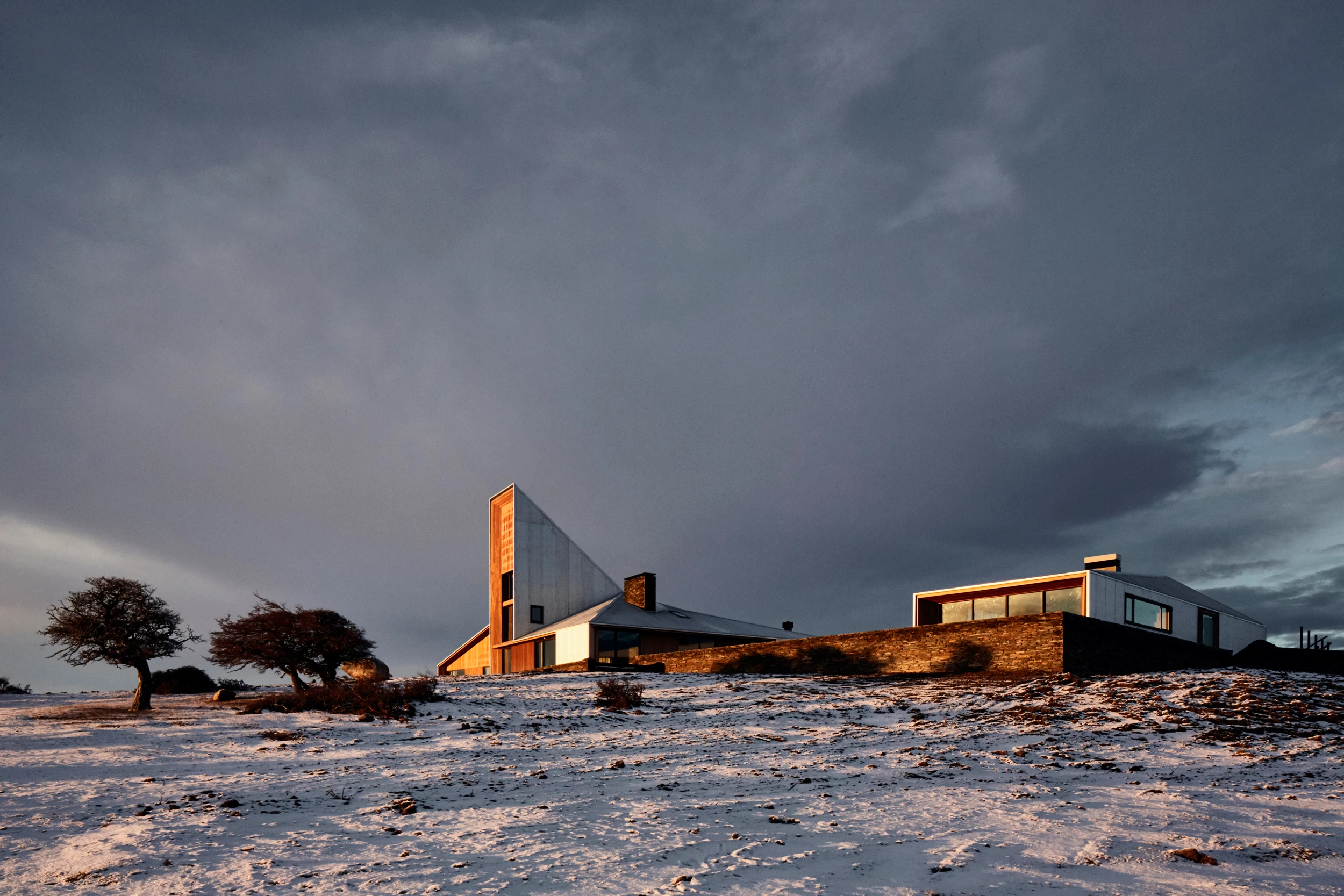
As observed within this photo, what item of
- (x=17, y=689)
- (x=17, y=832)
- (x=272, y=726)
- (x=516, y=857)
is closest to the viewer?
(x=516, y=857)

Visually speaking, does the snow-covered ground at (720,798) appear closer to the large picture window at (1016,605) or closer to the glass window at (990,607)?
the large picture window at (1016,605)

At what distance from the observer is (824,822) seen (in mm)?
8914

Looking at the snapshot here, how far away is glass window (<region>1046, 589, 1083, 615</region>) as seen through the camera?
2885cm

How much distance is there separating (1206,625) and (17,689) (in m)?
46.9

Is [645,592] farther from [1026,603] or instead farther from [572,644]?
[1026,603]

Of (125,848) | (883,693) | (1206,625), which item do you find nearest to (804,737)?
(883,693)

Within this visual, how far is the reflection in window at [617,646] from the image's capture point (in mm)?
38562

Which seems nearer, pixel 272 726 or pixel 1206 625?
pixel 272 726

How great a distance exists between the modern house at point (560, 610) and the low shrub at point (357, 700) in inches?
749

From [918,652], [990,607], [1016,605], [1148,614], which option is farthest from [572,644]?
[1148,614]

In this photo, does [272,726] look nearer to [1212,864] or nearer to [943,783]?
[943,783]

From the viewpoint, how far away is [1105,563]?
33250 mm

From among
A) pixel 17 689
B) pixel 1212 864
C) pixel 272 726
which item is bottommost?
pixel 17 689

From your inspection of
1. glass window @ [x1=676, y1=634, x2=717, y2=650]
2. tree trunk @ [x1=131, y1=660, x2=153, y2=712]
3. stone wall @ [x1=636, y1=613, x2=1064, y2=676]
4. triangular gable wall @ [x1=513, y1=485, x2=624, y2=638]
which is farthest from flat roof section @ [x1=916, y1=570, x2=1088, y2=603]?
tree trunk @ [x1=131, y1=660, x2=153, y2=712]
